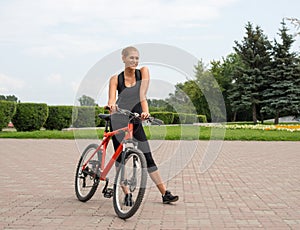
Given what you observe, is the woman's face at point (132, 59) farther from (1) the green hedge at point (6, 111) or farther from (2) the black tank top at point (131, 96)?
(1) the green hedge at point (6, 111)

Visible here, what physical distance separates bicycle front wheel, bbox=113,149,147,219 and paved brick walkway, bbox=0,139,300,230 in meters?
0.15

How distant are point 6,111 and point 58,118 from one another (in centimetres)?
395

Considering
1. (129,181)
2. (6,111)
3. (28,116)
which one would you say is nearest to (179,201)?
(129,181)

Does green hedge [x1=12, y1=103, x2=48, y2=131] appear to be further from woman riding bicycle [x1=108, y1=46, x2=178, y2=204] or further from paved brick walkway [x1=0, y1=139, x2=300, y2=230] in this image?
woman riding bicycle [x1=108, y1=46, x2=178, y2=204]

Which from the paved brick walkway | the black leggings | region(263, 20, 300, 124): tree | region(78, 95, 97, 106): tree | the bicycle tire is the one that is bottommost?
the paved brick walkway

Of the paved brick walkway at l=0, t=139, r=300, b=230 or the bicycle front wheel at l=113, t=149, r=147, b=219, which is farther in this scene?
the bicycle front wheel at l=113, t=149, r=147, b=219

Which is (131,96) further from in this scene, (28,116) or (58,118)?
(58,118)

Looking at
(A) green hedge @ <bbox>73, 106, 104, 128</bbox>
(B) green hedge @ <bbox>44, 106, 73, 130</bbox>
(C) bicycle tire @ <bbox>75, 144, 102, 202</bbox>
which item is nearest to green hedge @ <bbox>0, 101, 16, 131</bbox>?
(B) green hedge @ <bbox>44, 106, 73, 130</bbox>

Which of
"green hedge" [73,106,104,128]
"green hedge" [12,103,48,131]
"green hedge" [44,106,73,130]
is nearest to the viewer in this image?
"green hedge" [73,106,104,128]

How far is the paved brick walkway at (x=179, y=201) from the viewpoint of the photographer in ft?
15.2

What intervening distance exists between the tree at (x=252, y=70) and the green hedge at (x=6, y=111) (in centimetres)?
1968

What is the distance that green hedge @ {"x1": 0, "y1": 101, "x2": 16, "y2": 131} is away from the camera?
815 inches

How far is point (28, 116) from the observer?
22.5 metres

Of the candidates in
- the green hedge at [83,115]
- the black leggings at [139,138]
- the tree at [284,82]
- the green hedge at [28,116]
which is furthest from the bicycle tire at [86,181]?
the tree at [284,82]
